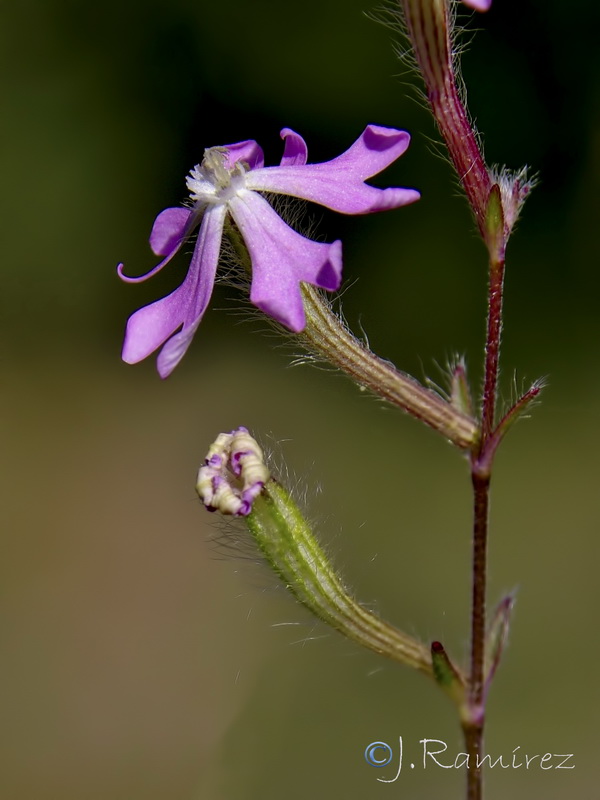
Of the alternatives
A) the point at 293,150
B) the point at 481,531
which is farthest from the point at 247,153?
the point at 481,531

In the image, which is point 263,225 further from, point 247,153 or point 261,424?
point 261,424

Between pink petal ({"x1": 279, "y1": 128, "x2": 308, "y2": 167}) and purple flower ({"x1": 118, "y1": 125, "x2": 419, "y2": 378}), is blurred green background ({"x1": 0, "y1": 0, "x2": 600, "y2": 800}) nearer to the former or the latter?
pink petal ({"x1": 279, "y1": 128, "x2": 308, "y2": 167})

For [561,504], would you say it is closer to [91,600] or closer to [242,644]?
[242,644]

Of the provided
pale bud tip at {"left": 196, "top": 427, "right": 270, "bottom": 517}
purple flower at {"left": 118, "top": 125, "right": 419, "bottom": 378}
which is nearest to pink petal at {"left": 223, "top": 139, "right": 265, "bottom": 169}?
purple flower at {"left": 118, "top": 125, "right": 419, "bottom": 378}

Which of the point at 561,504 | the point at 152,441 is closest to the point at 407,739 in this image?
the point at 561,504

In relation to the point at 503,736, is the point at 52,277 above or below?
above
